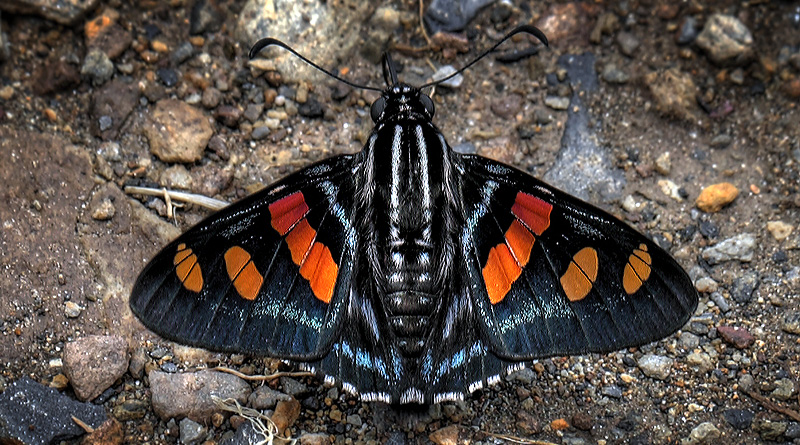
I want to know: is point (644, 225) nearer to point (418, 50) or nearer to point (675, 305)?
point (675, 305)

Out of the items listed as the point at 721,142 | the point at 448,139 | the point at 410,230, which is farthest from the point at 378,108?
the point at 721,142

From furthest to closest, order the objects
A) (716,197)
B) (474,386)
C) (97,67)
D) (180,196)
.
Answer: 1. (97,67)
2. (716,197)
3. (180,196)
4. (474,386)

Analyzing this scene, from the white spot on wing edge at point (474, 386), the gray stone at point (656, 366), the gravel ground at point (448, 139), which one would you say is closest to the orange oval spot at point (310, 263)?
the gravel ground at point (448, 139)

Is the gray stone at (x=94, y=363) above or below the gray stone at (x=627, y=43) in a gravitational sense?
below

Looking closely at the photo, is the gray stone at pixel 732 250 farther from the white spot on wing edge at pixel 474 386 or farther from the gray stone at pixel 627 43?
the white spot on wing edge at pixel 474 386

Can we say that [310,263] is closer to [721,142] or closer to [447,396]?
[447,396]
